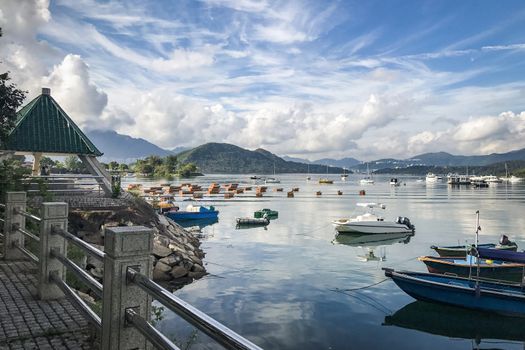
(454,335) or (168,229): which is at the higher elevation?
(168,229)

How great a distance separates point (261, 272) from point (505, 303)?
11656 millimetres

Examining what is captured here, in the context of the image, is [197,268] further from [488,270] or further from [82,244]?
[82,244]

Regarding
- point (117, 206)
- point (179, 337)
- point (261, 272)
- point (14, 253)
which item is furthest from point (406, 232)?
point (14, 253)

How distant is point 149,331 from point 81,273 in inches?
89.9

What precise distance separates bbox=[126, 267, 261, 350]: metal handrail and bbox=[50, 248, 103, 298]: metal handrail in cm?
94

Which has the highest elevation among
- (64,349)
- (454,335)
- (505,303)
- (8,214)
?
(8,214)

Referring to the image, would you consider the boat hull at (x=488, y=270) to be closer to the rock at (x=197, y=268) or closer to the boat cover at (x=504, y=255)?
the boat cover at (x=504, y=255)

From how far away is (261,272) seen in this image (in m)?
22.7

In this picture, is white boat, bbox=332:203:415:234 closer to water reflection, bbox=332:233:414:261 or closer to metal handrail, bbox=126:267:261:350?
water reflection, bbox=332:233:414:261

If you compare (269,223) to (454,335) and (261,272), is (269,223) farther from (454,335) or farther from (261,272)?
(454,335)

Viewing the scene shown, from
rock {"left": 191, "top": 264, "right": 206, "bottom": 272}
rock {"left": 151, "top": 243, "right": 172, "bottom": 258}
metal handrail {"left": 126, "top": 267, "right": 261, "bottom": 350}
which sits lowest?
rock {"left": 191, "top": 264, "right": 206, "bottom": 272}

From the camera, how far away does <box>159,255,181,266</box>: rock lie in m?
20.0

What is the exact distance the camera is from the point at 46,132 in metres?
Answer: 21.4

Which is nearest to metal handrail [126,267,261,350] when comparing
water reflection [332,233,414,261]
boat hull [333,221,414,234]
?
water reflection [332,233,414,261]
